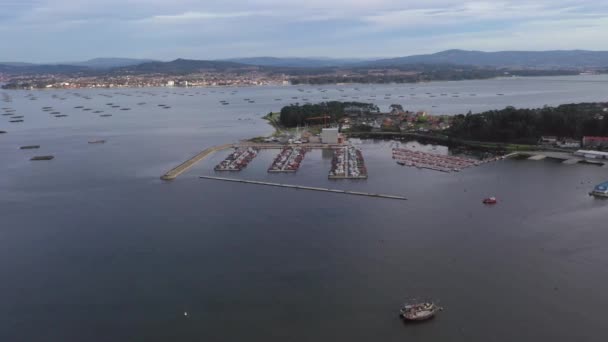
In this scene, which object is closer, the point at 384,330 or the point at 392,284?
the point at 384,330

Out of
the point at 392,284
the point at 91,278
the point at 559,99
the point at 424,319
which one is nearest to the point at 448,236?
the point at 392,284

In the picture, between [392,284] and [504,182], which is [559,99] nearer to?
[504,182]

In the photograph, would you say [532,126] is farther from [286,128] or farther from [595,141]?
[286,128]

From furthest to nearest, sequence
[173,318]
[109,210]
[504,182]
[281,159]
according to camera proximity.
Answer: [281,159] < [504,182] < [109,210] < [173,318]

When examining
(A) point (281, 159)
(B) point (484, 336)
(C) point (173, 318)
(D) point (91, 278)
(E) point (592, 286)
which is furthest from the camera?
(A) point (281, 159)

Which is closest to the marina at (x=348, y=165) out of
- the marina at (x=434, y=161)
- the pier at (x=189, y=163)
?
the marina at (x=434, y=161)

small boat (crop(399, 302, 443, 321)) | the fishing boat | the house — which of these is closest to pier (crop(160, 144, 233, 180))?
small boat (crop(399, 302, 443, 321))

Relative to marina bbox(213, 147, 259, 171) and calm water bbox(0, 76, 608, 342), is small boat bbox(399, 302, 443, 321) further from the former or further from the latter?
marina bbox(213, 147, 259, 171)
